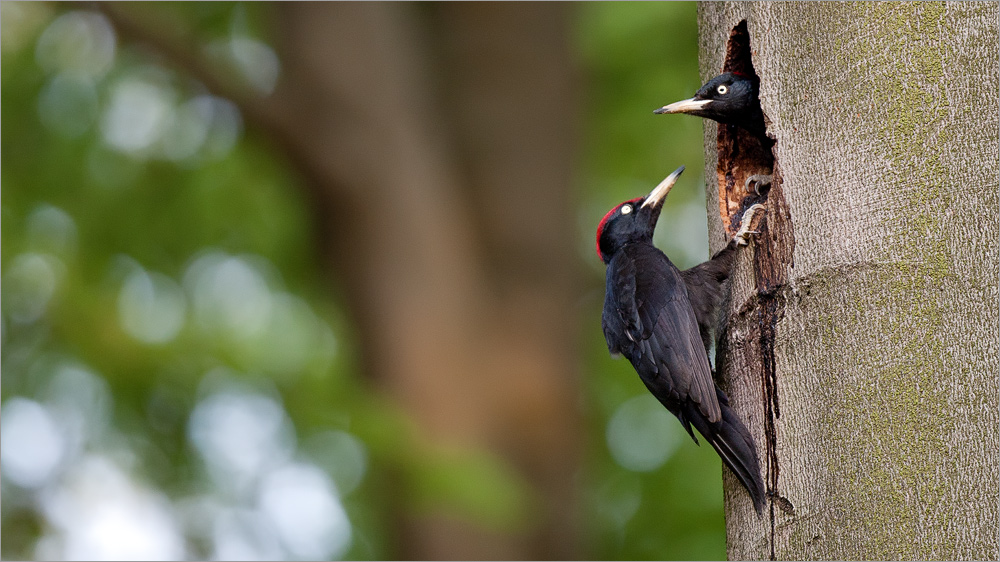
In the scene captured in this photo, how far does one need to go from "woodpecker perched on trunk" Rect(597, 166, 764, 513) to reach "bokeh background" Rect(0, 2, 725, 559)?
155cm

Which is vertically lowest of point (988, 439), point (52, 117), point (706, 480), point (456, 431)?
point (706, 480)

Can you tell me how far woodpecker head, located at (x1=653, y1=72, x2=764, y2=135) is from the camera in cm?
267

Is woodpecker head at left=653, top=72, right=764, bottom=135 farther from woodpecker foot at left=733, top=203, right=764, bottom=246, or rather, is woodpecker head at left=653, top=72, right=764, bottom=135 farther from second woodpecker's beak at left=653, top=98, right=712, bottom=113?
woodpecker foot at left=733, top=203, right=764, bottom=246

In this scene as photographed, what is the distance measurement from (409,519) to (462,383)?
39.1 inches

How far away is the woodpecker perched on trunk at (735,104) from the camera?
267 cm

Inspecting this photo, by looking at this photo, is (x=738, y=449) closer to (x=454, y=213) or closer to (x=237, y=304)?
(x=454, y=213)

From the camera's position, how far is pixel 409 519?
6023mm

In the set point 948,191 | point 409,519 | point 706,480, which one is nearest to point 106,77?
point 409,519

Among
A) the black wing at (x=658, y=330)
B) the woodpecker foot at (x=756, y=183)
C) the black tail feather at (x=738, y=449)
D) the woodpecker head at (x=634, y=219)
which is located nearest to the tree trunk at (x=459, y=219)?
the woodpecker head at (x=634, y=219)

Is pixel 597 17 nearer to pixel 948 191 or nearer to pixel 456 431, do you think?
pixel 456 431

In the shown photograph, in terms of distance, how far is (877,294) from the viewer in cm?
192

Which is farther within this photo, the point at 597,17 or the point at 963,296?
the point at 597,17

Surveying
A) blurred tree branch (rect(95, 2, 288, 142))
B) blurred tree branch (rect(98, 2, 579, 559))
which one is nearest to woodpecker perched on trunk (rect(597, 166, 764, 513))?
blurred tree branch (rect(98, 2, 579, 559))

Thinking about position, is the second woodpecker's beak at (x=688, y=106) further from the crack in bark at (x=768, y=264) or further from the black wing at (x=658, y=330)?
the black wing at (x=658, y=330)
